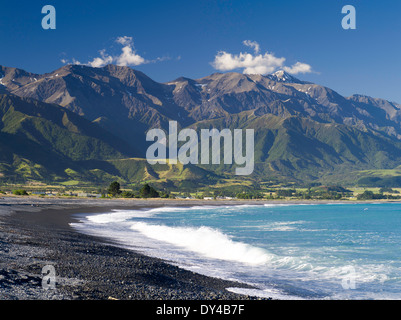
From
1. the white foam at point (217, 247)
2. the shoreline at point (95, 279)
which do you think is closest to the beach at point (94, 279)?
the shoreline at point (95, 279)

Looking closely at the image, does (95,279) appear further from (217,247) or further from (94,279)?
(217,247)

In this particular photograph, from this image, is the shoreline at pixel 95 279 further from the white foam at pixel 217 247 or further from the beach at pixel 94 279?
the white foam at pixel 217 247

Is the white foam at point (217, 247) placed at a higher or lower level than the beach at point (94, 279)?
lower

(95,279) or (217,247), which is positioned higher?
(95,279)

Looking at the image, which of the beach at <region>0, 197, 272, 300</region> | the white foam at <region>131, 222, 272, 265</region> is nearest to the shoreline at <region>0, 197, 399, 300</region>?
the beach at <region>0, 197, 272, 300</region>

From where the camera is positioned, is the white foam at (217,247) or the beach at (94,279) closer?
the beach at (94,279)

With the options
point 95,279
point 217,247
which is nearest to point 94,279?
point 95,279

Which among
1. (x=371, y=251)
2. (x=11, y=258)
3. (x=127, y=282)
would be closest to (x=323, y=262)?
(x=371, y=251)

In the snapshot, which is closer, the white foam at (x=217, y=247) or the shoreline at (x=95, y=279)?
the shoreline at (x=95, y=279)

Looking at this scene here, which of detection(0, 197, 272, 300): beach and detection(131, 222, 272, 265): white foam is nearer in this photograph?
detection(0, 197, 272, 300): beach

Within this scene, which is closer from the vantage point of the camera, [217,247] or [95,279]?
[95,279]

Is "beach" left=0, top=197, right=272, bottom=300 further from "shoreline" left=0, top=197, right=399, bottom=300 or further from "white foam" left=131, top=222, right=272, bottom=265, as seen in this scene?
"white foam" left=131, top=222, right=272, bottom=265
